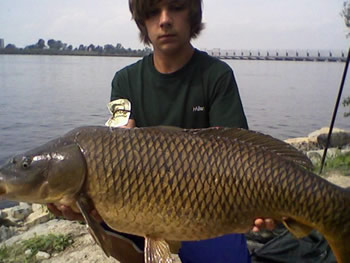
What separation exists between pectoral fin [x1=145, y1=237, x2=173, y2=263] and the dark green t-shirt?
3.14 ft

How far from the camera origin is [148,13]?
9.27 feet

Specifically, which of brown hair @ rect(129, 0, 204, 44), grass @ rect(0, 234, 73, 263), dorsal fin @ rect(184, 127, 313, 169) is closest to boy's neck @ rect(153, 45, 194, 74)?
brown hair @ rect(129, 0, 204, 44)

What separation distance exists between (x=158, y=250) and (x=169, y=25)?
55.8 inches

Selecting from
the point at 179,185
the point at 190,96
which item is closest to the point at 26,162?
the point at 179,185

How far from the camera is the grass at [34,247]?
352cm

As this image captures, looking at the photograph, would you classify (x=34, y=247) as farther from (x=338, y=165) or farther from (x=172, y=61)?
(x=338, y=165)

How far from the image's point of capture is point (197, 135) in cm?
208

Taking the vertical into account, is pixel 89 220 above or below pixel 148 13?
below

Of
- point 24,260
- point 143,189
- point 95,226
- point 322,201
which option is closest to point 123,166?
point 143,189

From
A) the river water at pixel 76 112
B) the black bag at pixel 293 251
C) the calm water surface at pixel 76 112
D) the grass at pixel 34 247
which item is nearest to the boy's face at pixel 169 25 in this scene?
the black bag at pixel 293 251

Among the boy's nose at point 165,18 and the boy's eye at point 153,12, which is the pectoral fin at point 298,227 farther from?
the boy's eye at point 153,12

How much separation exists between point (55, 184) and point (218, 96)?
1290 mm

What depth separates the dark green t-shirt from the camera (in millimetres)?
2818

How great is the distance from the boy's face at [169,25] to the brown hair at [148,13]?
1.3 inches
